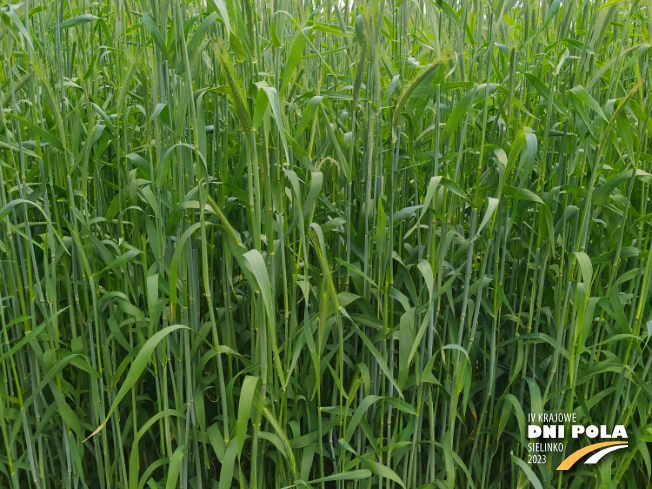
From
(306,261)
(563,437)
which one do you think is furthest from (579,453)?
(306,261)

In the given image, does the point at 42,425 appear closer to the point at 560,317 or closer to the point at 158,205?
the point at 158,205

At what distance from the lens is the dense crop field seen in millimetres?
1275

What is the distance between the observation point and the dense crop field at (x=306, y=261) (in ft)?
4.18

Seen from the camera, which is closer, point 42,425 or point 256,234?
point 256,234

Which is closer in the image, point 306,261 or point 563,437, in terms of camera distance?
point 306,261

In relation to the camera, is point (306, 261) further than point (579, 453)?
No

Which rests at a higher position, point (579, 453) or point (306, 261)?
point (306, 261)

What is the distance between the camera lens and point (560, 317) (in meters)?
1.53

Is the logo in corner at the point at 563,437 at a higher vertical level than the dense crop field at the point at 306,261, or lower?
lower

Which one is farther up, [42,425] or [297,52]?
[297,52]

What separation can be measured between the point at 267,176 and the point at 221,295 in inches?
21.5

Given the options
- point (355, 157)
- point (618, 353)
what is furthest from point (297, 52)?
point (618, 353)

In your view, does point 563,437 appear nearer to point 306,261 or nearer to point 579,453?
point 579,453

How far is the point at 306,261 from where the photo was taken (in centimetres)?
120
